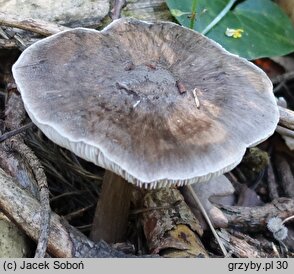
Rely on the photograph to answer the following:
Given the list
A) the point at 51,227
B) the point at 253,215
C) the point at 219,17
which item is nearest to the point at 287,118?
the point at 253,215

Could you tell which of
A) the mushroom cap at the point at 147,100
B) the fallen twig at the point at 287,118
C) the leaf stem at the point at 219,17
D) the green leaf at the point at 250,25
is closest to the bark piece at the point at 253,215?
the fallen twig at the point at 287,118

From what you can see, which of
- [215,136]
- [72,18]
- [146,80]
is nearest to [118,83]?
[146,80]

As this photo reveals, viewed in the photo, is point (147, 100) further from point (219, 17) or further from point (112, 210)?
point (219, 17)

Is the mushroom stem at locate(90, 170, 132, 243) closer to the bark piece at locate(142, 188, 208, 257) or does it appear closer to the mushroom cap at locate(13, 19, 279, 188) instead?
the bark piece at locate(142, 188, 208, 257)

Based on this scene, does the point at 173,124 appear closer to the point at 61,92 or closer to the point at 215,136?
the point at 215,136

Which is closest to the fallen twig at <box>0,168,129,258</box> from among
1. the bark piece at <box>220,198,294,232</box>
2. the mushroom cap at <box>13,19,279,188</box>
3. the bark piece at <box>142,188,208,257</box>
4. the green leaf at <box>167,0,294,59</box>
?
the bark piece at <box>142,188,208,257</box>

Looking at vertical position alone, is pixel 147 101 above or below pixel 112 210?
above

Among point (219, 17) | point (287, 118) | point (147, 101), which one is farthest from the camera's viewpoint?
point (219, 17)
